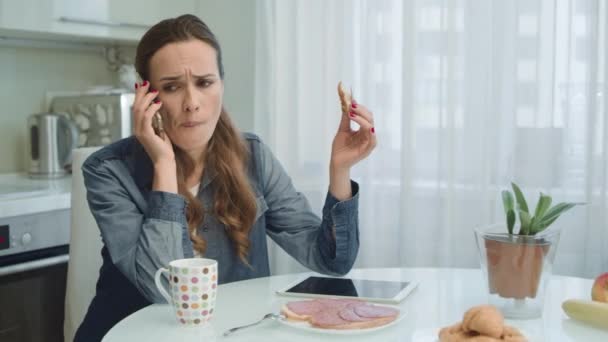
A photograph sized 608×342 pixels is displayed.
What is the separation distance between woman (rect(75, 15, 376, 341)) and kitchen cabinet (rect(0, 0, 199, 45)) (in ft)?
3.30

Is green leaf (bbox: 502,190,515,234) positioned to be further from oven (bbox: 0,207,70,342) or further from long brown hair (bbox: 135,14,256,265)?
oven (bbox: 0,207,70,342)

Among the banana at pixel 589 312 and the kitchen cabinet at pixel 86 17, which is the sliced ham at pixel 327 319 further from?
the kitchen cabinet at pixel 86 17

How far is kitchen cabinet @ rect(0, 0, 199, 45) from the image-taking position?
2.44m

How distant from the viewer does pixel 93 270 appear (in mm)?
1904

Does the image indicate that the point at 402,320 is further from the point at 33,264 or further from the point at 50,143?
the point at 50,143

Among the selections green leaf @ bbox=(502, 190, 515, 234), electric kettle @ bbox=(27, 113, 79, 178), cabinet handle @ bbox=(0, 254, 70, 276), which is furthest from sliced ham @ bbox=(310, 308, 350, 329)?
electric kettle @ bbox=(27, 113, 79, 178)

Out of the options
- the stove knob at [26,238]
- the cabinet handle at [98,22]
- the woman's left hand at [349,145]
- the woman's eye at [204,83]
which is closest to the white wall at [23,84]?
the cabinet handle at [98,22]

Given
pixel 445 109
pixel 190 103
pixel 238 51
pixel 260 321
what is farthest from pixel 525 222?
pixel 238 51

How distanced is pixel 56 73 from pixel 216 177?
5.08ft

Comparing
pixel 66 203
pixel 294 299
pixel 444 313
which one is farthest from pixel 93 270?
pixel 444 313

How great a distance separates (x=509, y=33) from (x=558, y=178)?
0.44 metres

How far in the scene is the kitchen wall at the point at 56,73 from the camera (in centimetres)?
277

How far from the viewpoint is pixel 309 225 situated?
168 cm

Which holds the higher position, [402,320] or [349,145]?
[349,145]
